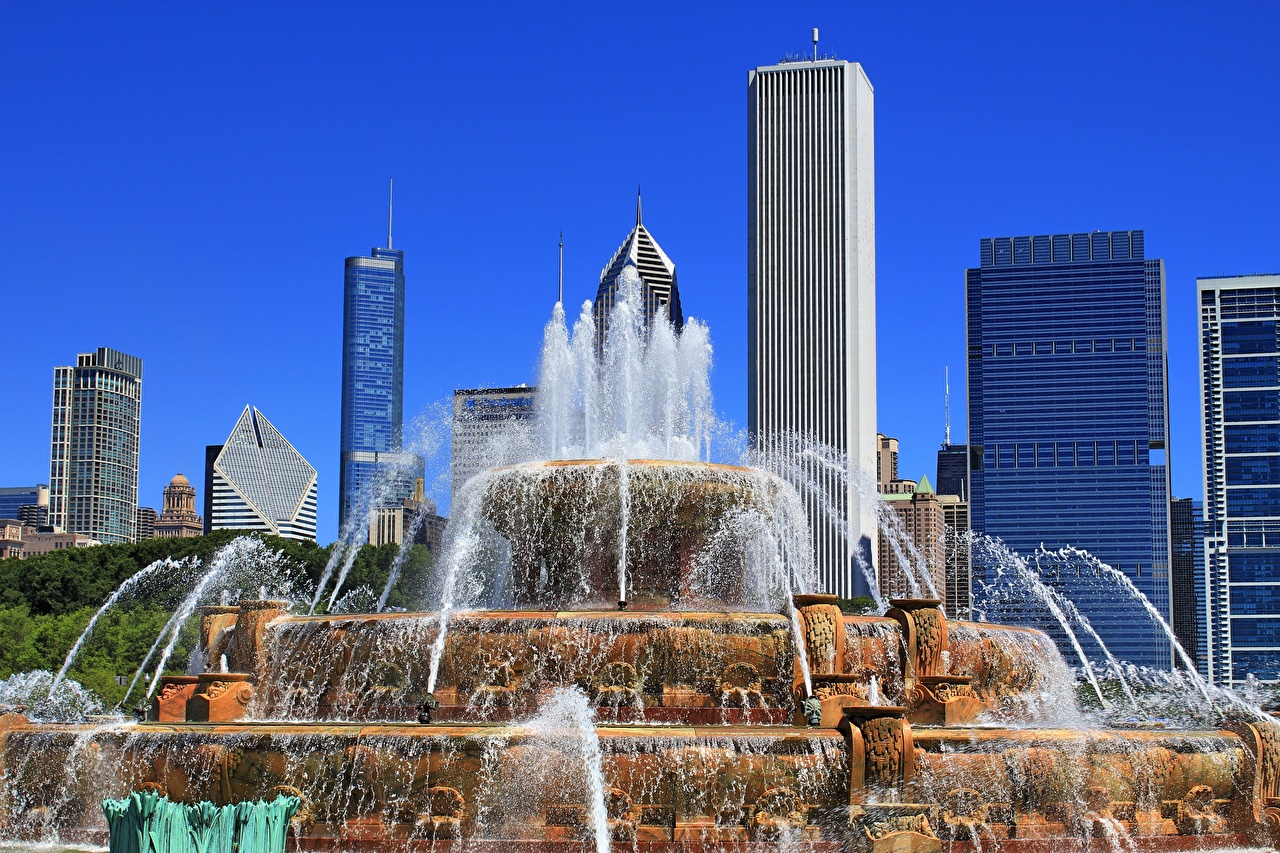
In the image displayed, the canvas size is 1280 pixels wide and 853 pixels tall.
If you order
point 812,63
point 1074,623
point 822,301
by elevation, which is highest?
point 812,63

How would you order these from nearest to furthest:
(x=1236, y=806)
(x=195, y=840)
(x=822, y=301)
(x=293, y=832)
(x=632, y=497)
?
(x=195, y=840) → (x=293, y=832) → (x=1236, y=806) → (x=632, y=497) → (x=822, y=301)

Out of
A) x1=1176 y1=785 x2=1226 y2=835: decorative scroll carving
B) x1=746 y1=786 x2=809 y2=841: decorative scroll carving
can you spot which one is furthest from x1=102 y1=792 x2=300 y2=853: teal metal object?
x1=1176 y1=785 x2=1226 y2=835: decorative scroll carving

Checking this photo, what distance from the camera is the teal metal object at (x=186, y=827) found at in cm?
1469

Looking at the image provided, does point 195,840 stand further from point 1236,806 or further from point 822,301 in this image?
point 822,301

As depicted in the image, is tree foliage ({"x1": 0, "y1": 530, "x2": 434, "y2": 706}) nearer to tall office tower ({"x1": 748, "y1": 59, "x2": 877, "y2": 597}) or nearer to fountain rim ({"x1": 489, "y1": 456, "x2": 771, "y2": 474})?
fountain rim ({"x1": 489, "y1": 456, "x2": 771, "y2": 474})

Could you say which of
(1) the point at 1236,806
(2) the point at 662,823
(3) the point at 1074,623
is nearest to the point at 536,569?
(2) the point at 662,823

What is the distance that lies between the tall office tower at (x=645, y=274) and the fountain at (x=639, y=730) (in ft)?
442

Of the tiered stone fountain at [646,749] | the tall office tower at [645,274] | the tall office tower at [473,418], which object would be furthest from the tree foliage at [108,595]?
the tall office tower at [645,274]

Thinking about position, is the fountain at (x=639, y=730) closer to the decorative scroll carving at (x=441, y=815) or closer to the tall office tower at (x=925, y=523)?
the decorative scroll carving at (x=441, y=815)

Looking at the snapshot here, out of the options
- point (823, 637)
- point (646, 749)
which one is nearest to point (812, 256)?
point (823, 637)

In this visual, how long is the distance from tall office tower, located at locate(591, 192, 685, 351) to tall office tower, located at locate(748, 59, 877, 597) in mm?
23704

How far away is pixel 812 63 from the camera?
5610 inches

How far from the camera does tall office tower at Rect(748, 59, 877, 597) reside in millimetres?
139625

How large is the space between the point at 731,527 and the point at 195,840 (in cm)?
1544
